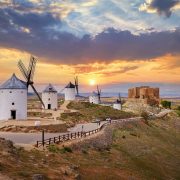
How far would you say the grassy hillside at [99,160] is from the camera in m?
28.7

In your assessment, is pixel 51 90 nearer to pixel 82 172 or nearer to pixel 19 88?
pixel 19 88

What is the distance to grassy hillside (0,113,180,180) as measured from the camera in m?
28.7

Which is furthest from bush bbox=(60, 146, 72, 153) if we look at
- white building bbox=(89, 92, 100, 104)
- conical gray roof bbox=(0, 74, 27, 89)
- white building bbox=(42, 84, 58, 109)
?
white building bbox=(89, 92, 100, 104)

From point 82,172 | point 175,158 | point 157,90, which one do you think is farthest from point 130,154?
point 157,90

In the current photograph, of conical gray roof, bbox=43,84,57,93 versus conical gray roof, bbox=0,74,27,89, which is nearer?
conical gray roof, bbox=0,74,27,89

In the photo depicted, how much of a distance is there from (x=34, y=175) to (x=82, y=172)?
7.18m

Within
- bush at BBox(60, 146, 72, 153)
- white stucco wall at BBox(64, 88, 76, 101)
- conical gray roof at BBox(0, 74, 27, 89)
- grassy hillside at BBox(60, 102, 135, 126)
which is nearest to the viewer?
bush at BBox(60, 146, 72, 153)

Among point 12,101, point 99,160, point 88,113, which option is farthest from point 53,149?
point 88,113

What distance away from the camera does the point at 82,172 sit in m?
31.8

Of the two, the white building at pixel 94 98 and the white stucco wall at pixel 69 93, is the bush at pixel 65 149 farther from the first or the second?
the white building at pixel 94 98

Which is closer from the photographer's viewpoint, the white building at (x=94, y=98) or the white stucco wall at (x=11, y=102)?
Answer: the white stucco wall at (x=11, y=102)

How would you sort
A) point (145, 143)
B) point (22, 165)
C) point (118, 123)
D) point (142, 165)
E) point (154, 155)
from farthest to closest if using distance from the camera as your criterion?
point (118, 123) → point (145, 143) → point (154, 155) → point (142, 165) → point (22, 165)

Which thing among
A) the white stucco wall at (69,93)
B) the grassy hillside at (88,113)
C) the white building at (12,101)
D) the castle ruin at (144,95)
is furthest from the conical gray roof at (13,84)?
the castle ruin at (144,95)

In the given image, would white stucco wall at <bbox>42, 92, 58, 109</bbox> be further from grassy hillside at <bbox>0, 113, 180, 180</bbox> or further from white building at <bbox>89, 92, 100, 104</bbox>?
white building at <bbox>89, 92, 100, 104</bbox>
